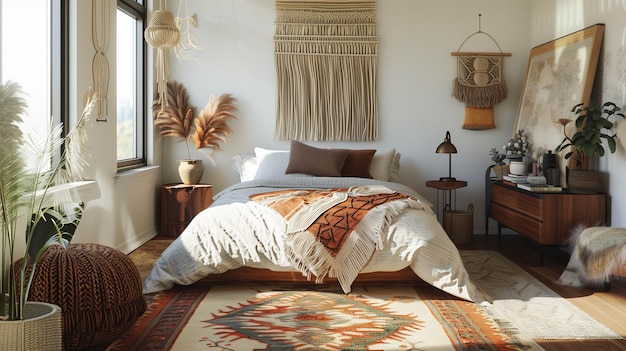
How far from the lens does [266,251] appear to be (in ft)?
13.7

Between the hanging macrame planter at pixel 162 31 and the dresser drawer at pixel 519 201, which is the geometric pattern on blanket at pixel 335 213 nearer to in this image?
the dresser drawer at pixel 519 201

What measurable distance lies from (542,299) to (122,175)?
3295 millimetres

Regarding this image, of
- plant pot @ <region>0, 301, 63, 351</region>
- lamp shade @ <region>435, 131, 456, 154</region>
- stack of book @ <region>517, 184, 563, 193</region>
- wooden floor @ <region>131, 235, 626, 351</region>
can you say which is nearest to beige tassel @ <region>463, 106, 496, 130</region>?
lamp shade @ <region>435, 131, 456, 154</region>

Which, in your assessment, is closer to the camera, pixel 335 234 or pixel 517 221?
pixel 335 234

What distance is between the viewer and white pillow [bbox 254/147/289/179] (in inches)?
235

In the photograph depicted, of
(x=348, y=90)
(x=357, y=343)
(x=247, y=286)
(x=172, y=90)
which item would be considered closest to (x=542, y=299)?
(x=357, y=343)

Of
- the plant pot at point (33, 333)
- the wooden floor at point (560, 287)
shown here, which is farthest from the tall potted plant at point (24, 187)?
the wooden floor at point (560, 287)

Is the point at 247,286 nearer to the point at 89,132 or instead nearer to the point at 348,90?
the point at 89,132

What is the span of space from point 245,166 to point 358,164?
1092mm

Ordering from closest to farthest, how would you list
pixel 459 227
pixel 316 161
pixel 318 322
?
pixel 318 322, pixel 316 161, pixel 459 227

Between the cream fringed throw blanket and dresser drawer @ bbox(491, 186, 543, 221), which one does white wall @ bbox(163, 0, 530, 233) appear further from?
the cream fringed throw blanket

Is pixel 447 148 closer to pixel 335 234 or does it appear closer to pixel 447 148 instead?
pixel 447 148

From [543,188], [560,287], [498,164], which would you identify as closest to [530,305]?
[560,287]

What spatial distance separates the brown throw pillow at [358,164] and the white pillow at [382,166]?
6 centimetres
